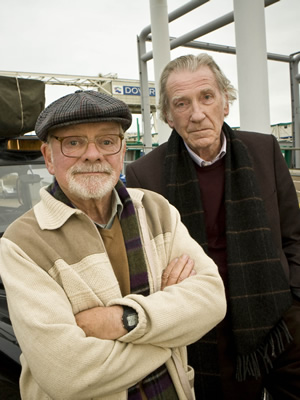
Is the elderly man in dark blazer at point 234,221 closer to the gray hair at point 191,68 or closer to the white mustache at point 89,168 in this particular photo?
the gray hair at point 191,68

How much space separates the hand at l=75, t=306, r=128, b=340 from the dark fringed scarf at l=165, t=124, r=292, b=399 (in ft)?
2.83

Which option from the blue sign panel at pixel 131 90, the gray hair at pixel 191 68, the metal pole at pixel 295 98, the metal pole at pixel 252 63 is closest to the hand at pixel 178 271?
the gray hair at pixel 191 68

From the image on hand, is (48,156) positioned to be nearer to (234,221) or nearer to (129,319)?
(129,319)

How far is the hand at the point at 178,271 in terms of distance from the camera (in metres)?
1.44

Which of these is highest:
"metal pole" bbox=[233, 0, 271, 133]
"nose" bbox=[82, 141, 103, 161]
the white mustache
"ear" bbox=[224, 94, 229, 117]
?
"metal pole" bbox=[233, 0, 271, 133]

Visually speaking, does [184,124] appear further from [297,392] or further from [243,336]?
[297,392]

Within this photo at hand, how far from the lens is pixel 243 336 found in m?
1.83

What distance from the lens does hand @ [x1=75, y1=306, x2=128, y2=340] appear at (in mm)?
1206

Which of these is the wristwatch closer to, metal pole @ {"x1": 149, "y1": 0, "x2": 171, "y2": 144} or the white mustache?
the white mustache

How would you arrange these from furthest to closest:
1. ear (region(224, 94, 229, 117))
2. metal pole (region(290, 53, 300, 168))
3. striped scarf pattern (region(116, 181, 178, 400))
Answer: metal pole (region(290, 53, 300, 168)) → ear (region(224, 94, 229, 117)) → striped scarf pattern (region(116, 181, 178, 400))

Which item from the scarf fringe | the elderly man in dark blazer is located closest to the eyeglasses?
the elderly man in dark blazer

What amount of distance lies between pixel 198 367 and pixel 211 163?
1.21 meters

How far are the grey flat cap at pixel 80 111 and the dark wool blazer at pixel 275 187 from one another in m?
0.78

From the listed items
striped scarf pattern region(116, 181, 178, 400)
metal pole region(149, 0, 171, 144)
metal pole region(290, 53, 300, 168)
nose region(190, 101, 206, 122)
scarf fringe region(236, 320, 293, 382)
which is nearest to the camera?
striped scarf pattern region(116, 181, 178, 400)
